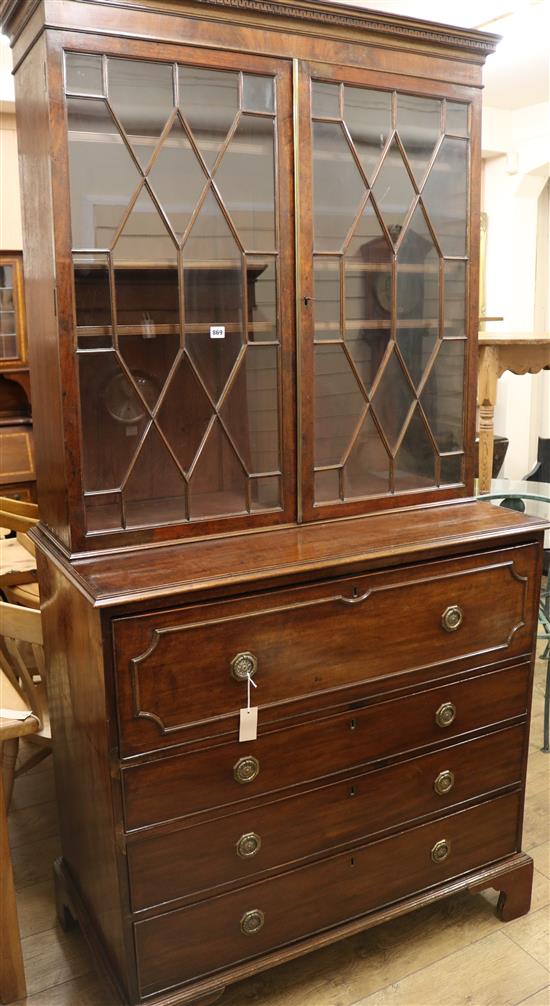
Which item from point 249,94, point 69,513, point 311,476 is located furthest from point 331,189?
point 69,513

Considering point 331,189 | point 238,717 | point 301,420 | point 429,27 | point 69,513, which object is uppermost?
point 429,27

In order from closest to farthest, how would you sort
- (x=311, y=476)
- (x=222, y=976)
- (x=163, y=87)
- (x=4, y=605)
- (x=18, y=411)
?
(x=163, y=87)
(x=222, y=976)
(x=311, y=476)
(x=4, y=605)
(x=18, y=411)

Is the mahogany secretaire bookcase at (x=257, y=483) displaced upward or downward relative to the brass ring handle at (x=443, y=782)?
upward

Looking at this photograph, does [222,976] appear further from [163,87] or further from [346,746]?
[163,87]

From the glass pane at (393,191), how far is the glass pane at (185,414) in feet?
1.83

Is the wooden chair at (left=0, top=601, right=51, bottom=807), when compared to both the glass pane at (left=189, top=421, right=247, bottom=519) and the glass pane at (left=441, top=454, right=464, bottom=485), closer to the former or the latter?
the glass pane at (left=189, top=421, right=247, bottom=519)

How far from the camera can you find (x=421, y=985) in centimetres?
186

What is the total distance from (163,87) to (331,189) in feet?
1.29

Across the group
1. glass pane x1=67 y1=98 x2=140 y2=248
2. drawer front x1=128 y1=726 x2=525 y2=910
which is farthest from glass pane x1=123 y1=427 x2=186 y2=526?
drawer front x1=128 y1=726 x2=525 y2=910

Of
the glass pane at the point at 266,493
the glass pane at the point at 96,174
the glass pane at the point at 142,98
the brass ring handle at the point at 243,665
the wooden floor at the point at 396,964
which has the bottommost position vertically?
the wooden floor at the point at 396,964

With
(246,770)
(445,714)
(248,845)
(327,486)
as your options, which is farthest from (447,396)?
(248,845)

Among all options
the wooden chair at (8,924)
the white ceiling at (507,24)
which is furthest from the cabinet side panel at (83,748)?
the white ceiling at (507,24)

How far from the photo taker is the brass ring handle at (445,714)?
186 centimetres

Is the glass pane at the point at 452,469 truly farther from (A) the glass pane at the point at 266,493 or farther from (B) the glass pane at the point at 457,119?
(B) the glass pane at the point at 457,119
